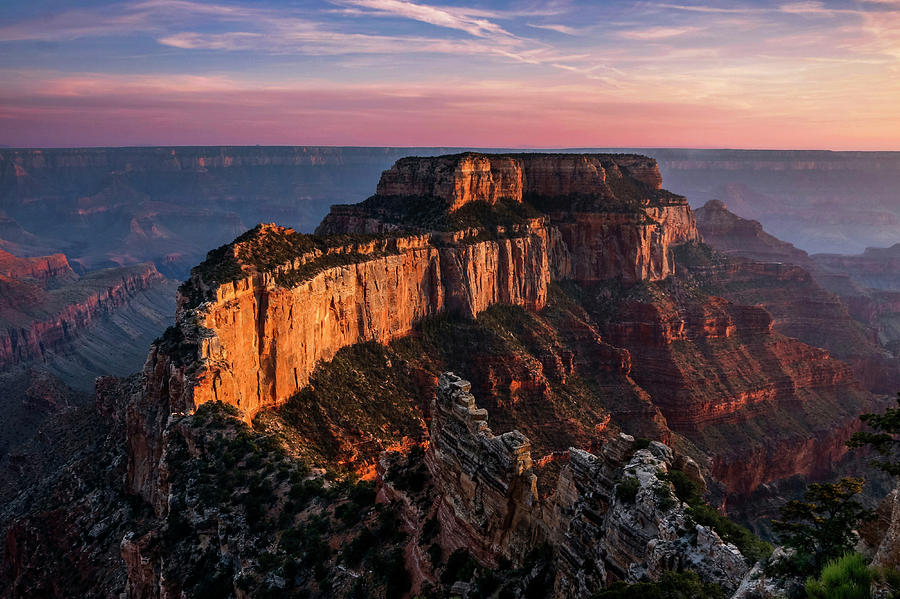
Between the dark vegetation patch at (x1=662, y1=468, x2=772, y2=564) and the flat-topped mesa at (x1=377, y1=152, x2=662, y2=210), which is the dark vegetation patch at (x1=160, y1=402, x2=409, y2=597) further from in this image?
the flat-topped mesa at (x1=377, y1=152, x2=662, y2=210)

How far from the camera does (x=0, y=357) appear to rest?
136000 millimetres

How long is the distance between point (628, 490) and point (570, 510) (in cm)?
314

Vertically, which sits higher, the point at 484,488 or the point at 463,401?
the point at 463,401

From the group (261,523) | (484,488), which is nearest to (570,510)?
(484,488)

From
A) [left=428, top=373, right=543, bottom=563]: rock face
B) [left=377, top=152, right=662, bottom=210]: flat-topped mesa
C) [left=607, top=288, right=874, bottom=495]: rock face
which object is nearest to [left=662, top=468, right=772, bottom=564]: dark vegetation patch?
[left=428, top=373, right=543, bottom=563]: rock face

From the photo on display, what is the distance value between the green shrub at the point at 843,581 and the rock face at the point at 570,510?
140 inches

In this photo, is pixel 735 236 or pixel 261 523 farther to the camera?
pixel 735 236

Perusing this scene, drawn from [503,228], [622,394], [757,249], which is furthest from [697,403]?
[757,249]

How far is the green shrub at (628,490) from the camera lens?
1781cm

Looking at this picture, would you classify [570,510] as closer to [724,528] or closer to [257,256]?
[724,528]

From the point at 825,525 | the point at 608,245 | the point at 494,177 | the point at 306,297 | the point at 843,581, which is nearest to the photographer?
the point at 843,581

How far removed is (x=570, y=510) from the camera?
20375 mm

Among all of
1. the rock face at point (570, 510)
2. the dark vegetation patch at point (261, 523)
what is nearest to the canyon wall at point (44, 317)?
the dark vegetation patch at point (261, 523)

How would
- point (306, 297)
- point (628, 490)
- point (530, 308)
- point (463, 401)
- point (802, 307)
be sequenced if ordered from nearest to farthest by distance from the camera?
point (628, 490)
point (463, 401)
point (306, 297)
point (530, 308)
point (802, 307)
